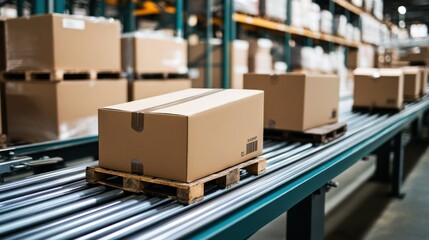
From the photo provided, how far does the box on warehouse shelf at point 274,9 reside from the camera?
303 inches

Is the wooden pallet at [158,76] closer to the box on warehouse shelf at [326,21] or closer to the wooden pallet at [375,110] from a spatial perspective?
the wooden pallet at [375,110]

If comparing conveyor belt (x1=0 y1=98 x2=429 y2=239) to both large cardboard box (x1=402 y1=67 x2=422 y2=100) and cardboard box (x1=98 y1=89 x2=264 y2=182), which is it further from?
large cardboard box (x1=402 y1=67 x2=422 y2=100)

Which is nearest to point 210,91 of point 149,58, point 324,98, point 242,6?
point 324,98

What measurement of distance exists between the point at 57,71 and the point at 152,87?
148 centimetres

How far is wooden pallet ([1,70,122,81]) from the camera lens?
3.70 meters

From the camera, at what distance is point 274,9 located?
7973mm

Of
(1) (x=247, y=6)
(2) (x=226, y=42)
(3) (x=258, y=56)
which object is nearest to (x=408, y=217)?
(2) (x=226, y=42)

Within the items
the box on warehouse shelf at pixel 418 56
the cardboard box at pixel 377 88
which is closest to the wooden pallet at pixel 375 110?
→ the cardboard box at pixel 377 88

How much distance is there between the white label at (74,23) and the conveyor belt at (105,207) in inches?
70.4

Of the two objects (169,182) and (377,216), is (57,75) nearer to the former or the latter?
(169,182)

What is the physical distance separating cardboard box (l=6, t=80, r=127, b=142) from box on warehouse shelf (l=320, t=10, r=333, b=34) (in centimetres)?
716

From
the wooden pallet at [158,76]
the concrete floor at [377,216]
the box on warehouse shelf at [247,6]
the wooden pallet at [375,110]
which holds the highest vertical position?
the box on warehouse shelf at [247,6]

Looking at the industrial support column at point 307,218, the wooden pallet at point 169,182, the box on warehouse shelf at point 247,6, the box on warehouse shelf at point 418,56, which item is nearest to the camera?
the wooden pallet at point 169,182

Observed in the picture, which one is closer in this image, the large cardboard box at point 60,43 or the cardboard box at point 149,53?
the large cardboard box at point 60,43
